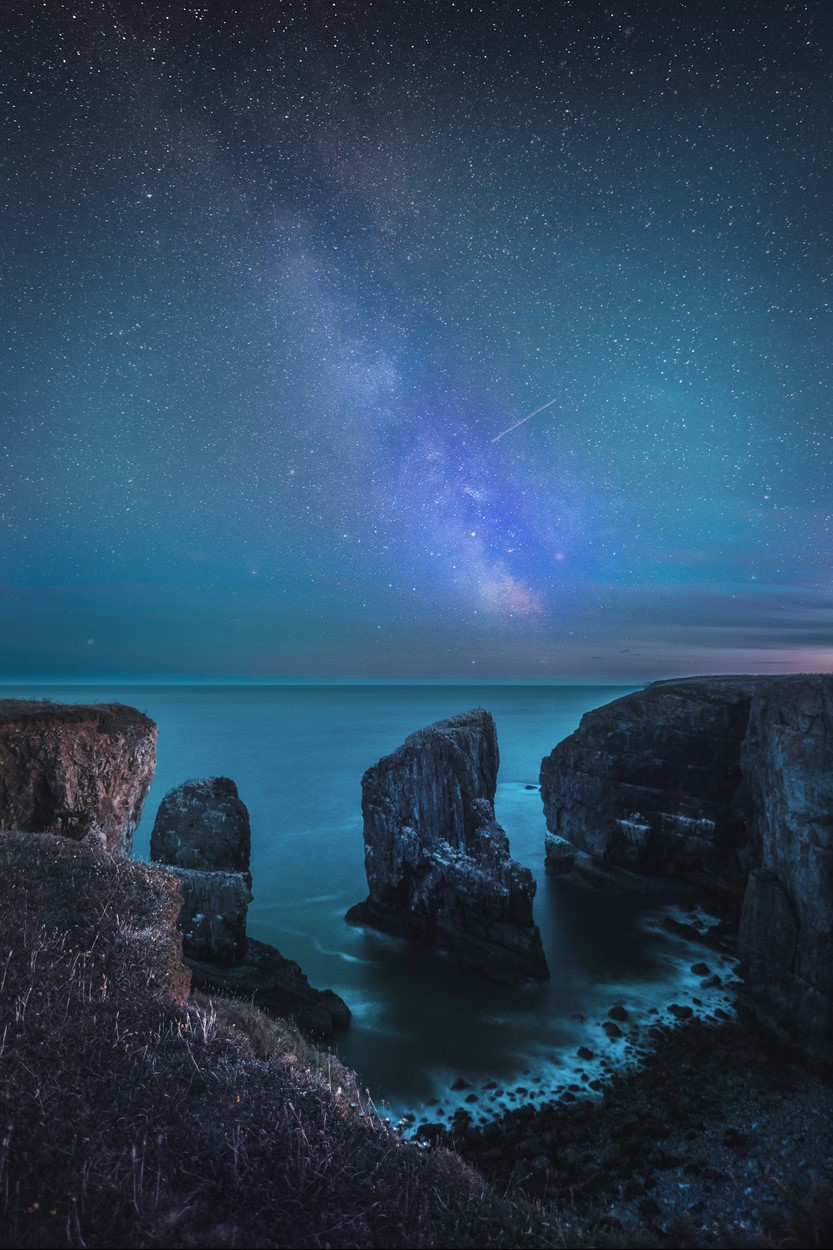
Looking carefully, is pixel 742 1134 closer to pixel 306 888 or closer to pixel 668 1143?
pixel 668 1143

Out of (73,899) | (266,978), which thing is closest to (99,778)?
(73,899)

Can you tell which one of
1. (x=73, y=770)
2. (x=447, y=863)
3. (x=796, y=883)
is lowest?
(x=447, y=863)

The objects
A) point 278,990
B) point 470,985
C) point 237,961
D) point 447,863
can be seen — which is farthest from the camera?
point 447,863

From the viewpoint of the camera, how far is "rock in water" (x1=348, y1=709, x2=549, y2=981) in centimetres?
3288

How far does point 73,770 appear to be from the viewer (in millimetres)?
20062

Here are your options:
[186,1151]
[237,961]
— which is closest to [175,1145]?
[186,1151]

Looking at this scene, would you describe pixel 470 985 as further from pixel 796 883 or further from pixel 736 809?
pixel 736 809

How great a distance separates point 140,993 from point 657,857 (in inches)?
1858

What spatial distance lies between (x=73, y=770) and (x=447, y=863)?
77.9 feet

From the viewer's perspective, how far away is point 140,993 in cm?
891

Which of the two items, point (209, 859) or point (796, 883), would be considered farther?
point (209, 859)

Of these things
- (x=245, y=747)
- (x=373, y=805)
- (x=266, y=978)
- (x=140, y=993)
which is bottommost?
(x=245, y=747)

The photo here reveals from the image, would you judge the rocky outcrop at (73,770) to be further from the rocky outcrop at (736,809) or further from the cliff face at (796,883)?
the rocky outcrop at (736,809)

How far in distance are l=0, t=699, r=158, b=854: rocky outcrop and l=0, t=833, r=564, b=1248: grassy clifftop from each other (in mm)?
11435
